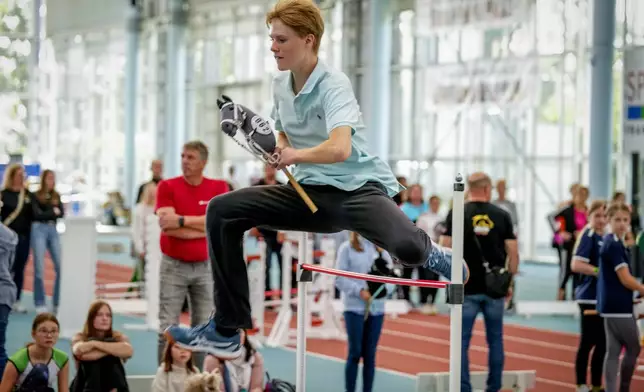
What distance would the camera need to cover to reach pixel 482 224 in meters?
7.54

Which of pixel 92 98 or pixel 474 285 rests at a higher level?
pixel 92 98

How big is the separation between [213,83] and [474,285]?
24395 millimetres

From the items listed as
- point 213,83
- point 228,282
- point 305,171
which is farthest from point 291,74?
point 213,83

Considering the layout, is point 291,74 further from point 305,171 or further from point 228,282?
point 228,282

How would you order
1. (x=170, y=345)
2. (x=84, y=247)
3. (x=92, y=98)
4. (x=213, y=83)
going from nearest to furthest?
(x=170, y=345) < (x=84, y=247) < (x=213, y=83) < (x=92, y=98)

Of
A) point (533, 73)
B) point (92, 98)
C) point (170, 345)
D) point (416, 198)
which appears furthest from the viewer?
point (92, 98)

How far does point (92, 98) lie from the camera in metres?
36.0

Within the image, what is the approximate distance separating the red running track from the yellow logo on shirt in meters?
1.93

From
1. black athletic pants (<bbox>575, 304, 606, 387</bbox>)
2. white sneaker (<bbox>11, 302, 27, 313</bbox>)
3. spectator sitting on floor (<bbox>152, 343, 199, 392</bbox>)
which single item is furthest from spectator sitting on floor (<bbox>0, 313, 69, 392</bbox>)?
white sneaker (<bbox>11, 302, 27, 313</bbox>)

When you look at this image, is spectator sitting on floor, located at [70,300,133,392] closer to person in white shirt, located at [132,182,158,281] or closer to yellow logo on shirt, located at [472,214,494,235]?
yellow logo on shirt, located at [472,214,494,235]

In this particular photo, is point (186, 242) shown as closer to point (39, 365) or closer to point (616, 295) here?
point (39, 365)

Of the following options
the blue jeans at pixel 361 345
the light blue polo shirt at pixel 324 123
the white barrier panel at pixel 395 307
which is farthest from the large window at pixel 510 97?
the light blue polo shirt at pixel 324 123

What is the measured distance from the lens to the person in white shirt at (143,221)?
11.4m

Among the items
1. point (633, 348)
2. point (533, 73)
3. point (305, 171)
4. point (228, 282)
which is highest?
point (533, 73)
